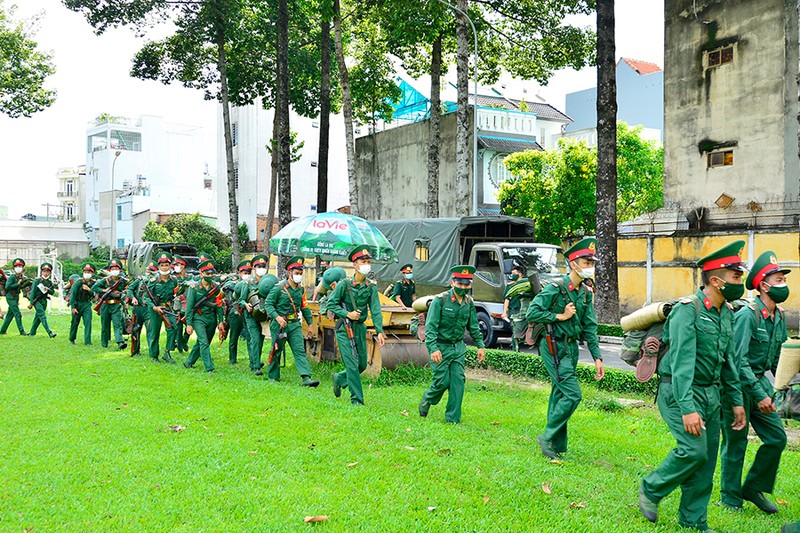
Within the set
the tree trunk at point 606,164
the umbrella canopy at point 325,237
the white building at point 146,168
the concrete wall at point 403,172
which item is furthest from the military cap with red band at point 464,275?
the white building at point 146,168

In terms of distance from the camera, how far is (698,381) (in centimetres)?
543

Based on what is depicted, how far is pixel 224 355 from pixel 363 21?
17.3 meters

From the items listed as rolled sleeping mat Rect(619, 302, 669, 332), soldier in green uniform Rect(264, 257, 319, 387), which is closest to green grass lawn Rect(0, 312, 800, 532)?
soldier in green uniform Rect(264, 257, 319, 387)

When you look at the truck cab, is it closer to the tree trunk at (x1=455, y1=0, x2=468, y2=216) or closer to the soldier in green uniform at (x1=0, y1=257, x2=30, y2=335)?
the tree trunk at (x1=455, y1=0, x2=468, y2=216)

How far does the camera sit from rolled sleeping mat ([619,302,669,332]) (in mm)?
5977

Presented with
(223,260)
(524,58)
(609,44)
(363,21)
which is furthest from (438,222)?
(223,260)

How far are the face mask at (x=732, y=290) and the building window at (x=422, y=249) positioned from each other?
14.0 metres

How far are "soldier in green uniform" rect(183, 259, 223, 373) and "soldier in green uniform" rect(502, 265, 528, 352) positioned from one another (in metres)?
5.28

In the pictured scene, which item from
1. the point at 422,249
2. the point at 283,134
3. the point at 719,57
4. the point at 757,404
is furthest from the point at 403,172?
the point at 757,404

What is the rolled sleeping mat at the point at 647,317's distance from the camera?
19.6 feet

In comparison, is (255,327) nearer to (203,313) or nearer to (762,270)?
(203,313)

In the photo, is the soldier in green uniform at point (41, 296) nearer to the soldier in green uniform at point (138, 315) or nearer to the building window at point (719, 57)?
the soldier in green uniform at point (138, 315)

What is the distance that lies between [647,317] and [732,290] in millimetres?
867

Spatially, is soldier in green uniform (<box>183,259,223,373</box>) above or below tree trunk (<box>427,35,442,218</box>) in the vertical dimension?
below
